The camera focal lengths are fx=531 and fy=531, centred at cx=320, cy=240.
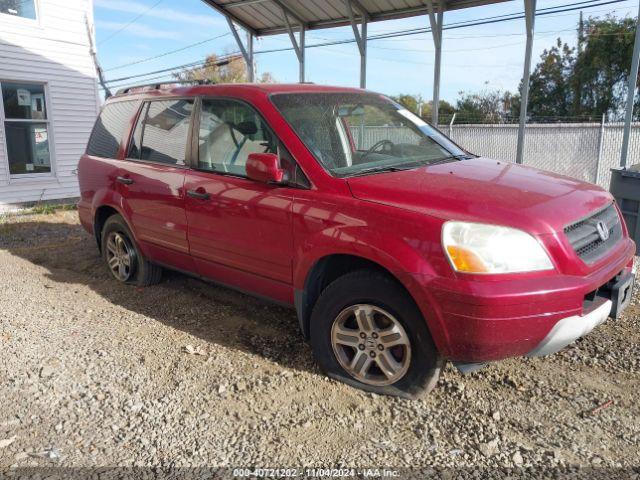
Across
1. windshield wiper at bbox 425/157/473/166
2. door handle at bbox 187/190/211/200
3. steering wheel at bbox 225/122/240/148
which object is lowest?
door handle at bbox 187/190/211/200

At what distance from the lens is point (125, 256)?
5.22m

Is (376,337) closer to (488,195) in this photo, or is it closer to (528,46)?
(488,195)

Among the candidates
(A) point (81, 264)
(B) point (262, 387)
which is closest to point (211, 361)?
(B) point (262, 387)

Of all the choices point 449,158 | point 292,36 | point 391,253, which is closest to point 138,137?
point 449,158

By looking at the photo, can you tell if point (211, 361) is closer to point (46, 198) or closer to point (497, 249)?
point (497, 249)

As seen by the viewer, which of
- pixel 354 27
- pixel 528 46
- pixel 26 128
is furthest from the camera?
pixel 26 128

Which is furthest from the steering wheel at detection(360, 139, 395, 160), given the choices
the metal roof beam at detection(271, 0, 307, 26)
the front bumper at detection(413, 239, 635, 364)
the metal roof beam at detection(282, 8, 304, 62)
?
the metal roof beam at detection(282, 8, 304, 62)

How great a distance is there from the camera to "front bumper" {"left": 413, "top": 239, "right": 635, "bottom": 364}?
2.59 metres

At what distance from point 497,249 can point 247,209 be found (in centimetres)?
173

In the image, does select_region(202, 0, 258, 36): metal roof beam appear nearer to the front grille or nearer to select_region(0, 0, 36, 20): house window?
select_region(0, 0, 36, 20): house window

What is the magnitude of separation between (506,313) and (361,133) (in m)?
2.05

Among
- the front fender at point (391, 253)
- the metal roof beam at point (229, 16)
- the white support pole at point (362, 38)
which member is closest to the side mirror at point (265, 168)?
the front fender at point (391, 253)

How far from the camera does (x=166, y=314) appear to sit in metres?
4.57

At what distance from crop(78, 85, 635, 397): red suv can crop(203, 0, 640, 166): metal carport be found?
4.72m
